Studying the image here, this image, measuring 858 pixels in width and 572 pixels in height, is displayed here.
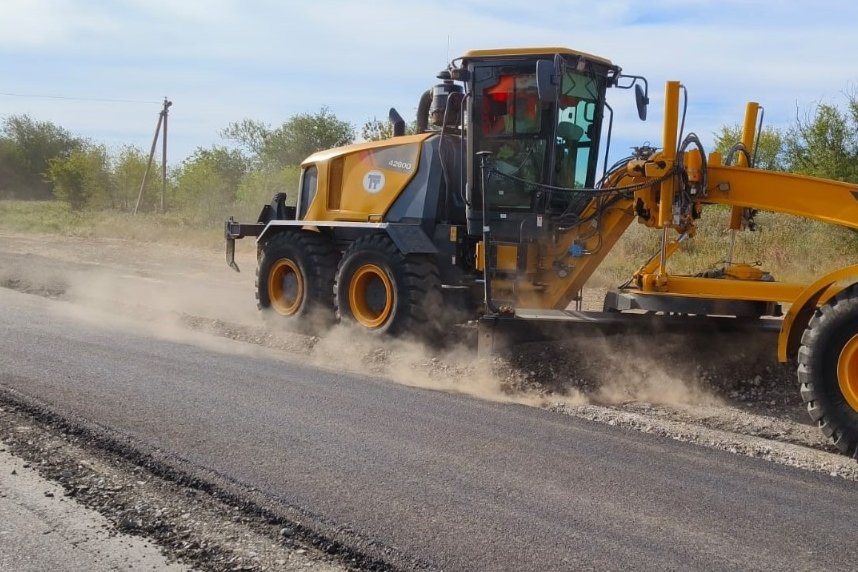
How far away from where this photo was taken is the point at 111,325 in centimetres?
943

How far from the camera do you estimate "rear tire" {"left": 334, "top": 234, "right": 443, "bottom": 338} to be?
819 centimetres

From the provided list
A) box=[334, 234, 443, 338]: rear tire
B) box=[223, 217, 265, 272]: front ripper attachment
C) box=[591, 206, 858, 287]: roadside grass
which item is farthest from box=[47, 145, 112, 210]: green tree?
box=[334, 234, 443, 338]: rear tire

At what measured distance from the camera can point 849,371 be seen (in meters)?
5.10

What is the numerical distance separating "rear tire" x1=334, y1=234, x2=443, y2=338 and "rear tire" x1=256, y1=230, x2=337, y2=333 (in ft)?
1.99

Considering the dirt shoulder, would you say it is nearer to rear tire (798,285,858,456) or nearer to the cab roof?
rear tire (798,285,858,456)

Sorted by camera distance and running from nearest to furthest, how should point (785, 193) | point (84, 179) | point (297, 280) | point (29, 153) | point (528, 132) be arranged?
point (785, 193), point (528, 132), point (297, 280), point (84, 179), point (29, 153)

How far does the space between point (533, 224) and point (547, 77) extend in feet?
4.72

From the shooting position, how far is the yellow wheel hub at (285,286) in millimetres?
9820

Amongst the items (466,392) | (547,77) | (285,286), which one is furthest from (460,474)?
(285,286)

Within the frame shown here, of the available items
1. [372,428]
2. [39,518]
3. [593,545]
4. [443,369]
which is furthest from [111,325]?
[593,545]

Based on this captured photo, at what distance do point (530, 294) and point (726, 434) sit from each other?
2655 mm

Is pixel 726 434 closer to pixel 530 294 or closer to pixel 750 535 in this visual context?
pixel 750 535

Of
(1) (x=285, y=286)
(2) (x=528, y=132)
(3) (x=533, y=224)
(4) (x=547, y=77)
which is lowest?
(1) (x=285, y=286)

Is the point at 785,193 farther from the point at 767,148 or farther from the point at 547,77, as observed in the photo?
the point at 767,148
